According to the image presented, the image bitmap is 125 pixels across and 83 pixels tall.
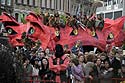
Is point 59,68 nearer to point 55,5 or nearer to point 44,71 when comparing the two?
point 44,71

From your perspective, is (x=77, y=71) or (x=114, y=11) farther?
(x=114, y=11)

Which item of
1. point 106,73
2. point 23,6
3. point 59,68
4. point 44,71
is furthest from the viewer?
point 23,6

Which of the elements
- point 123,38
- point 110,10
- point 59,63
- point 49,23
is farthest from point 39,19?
point 110,10

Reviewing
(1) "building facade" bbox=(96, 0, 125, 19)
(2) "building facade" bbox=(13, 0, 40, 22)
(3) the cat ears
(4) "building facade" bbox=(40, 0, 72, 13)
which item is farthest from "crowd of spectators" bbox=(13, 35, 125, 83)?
(4) "building facade" bbox=(40, 0, 72, 13)

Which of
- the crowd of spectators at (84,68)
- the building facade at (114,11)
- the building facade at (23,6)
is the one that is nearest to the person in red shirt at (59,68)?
the crowd of spectators at (84,68)

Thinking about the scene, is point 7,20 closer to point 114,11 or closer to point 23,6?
point 114,11

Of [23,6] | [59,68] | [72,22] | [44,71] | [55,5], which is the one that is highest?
[72,22]

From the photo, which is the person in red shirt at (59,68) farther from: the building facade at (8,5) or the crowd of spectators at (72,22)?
the building facade at (8,5)

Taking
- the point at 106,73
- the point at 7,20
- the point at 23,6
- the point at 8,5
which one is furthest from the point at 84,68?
the point at 23,6

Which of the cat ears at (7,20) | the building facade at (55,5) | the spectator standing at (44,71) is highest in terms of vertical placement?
the cat ears at (7,20)

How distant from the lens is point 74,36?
22.5 meters

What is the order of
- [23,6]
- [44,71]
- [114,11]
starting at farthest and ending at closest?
[23,6]
[114,11]
[44,71]

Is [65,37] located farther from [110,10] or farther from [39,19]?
[110,10]

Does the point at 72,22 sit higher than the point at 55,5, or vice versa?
the point at 72,22
